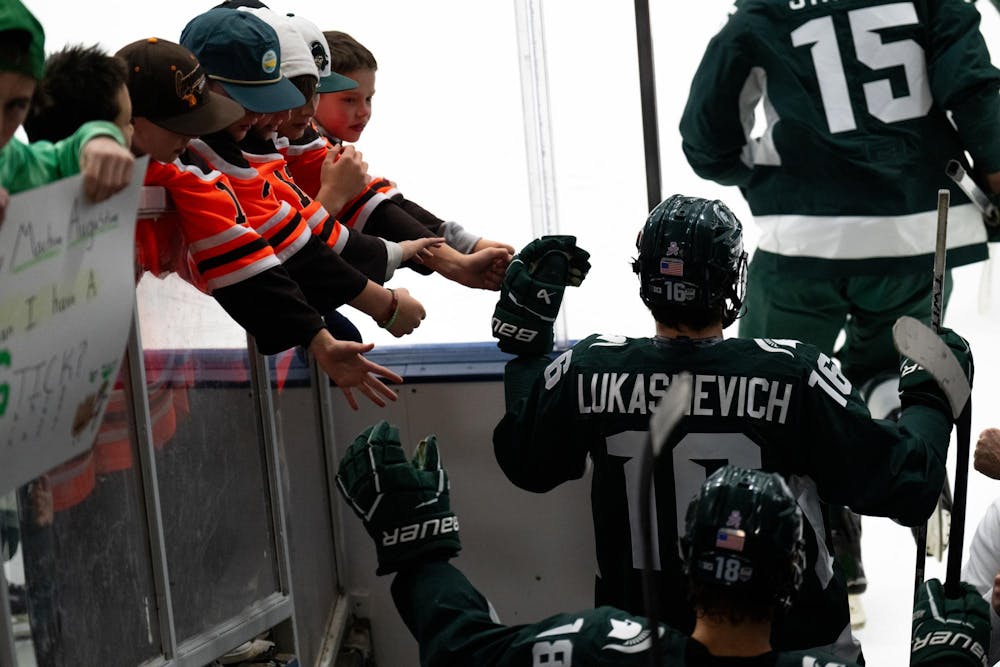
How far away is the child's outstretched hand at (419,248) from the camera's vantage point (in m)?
2.33

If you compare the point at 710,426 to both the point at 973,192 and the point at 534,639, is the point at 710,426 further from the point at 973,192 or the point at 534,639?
the point at 973,192

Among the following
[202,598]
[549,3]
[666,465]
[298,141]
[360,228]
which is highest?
[549,3]

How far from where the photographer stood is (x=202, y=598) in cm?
205

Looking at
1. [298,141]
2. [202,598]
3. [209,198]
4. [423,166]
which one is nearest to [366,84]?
[298,141]

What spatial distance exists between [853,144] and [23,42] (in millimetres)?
2142

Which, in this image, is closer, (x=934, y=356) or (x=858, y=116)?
(x=934, y=356)

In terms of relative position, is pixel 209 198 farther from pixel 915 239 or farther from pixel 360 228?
pixel 915 239

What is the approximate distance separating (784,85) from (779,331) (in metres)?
0.57

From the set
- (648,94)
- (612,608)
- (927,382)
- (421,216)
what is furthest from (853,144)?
(612,608)

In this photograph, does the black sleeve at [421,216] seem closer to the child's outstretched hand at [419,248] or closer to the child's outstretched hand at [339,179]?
the child's outstretched hand at [419,248]

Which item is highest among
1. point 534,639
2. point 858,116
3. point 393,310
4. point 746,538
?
point 858,116

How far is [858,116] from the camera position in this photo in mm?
3072

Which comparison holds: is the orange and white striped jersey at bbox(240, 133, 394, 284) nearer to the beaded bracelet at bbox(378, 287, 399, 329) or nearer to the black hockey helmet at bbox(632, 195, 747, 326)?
the beaded bracelet at bbox(378, 287, 399, 329)

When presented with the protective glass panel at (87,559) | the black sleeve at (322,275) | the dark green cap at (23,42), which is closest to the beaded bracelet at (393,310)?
the black sleeve at (322,275)
